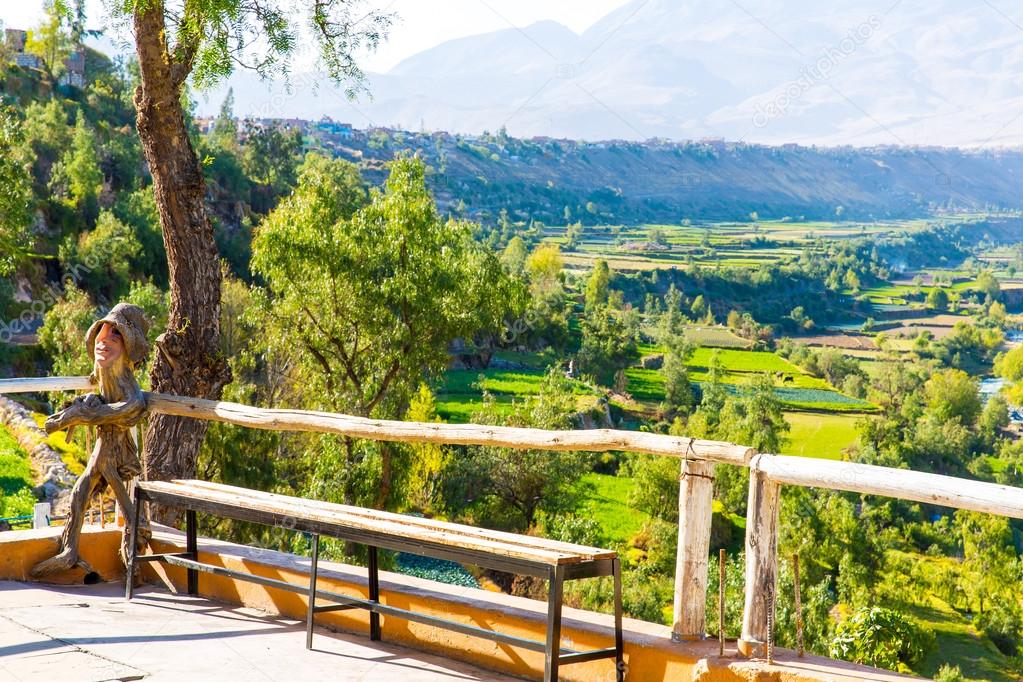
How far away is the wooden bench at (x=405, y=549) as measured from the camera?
317 cm

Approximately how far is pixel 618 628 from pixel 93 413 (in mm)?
2446

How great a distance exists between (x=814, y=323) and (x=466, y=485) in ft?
286

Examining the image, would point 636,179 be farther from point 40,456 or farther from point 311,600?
point 311,600

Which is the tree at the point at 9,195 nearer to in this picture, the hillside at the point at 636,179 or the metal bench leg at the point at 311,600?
the metal bench leg at the point at 311,600

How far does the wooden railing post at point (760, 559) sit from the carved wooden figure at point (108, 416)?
8.78 feet

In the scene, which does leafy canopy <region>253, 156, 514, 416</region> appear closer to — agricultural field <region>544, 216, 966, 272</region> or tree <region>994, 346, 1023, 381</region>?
tree <region>994, 346, 1023, 381</region>

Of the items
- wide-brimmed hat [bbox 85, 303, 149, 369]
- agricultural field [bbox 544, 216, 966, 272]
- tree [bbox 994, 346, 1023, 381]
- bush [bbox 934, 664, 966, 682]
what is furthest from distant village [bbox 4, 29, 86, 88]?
tree [bbox 994, 346, 1023, 381]

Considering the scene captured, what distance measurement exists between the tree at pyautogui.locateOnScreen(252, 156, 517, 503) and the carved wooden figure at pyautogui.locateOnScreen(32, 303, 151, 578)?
14307 mm

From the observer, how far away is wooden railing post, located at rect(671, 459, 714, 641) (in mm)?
3408

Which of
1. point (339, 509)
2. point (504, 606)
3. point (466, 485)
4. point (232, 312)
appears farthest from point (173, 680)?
point (466, 485)

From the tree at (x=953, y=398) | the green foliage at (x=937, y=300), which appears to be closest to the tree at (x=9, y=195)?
the tree at (x=953, y=398)

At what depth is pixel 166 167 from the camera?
21.1ft

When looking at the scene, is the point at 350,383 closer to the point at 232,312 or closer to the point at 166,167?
the point at 232,312

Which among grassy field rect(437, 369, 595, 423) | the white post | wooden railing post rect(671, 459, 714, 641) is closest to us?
wooden railing post rect(671, 459, 714, 641)
